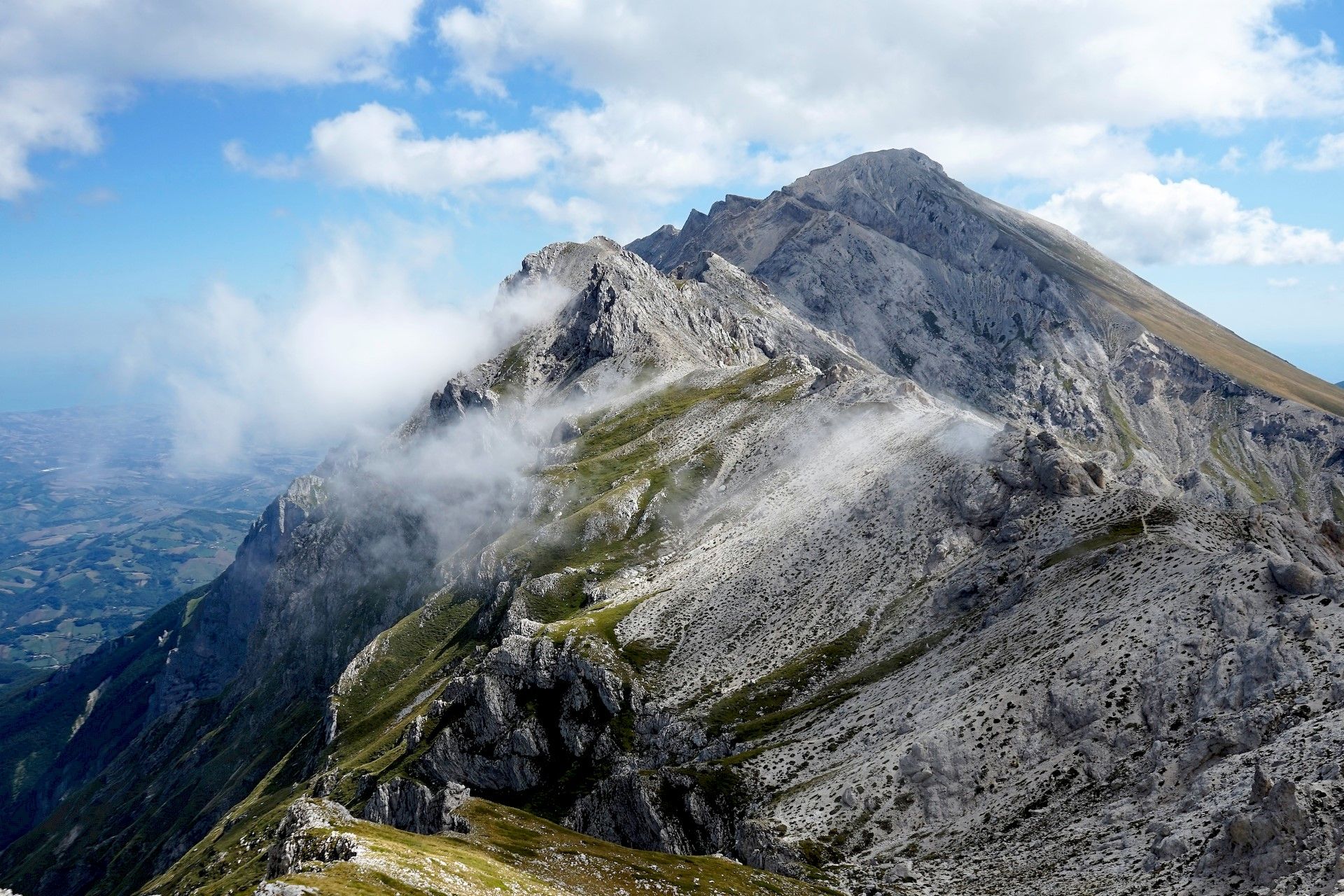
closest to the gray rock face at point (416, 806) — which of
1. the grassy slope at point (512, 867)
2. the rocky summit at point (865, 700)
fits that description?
the rocky summit at point (865, 700)

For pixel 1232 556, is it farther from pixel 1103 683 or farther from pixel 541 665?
pixel 541 665

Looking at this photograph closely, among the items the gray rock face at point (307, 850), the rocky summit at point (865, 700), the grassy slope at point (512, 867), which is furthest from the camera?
the gray rock face at point (307, 850)

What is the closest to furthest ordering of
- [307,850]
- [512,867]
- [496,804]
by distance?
[307,850] → [512,867] → [496,804]

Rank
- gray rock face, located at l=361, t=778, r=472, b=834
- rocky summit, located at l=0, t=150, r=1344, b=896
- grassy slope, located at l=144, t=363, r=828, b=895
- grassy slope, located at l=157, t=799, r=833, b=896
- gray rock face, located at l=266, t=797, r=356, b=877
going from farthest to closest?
gray rock face, located at l=361, t=778, r=472, b=834, grassy slope, located at l=144, t=363, r=828, b=895, gray rock face, located at l=266, t=797, r=356, b=877, rocky summit, located at l=0, t=150, r=1344, b=896, grassy slope, located at l=157, t=799, r=833, b=896

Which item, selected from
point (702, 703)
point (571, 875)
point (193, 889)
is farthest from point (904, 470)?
point (193, 889)

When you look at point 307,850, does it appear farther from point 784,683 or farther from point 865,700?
point 784,683

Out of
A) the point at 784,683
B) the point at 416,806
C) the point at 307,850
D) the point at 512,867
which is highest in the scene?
the point at 307,850

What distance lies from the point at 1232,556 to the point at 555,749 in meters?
80.0

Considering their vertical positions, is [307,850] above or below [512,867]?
above

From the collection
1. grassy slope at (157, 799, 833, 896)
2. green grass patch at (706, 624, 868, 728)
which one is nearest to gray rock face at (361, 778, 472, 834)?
grassy slope at (157, 799, 833, 896)

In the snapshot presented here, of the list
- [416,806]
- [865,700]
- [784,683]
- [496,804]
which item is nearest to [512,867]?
[496,804]

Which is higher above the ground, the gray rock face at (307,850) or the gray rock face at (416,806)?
the gray rock face at (307,850)

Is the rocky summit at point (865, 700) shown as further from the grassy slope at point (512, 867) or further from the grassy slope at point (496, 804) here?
the grassy slope at point (496, 804)

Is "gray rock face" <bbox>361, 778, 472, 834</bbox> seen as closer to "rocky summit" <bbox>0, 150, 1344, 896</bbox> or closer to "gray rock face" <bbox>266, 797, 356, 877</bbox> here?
"rocky summit" <bbox>0, 150, 1344, 896</bbox>
